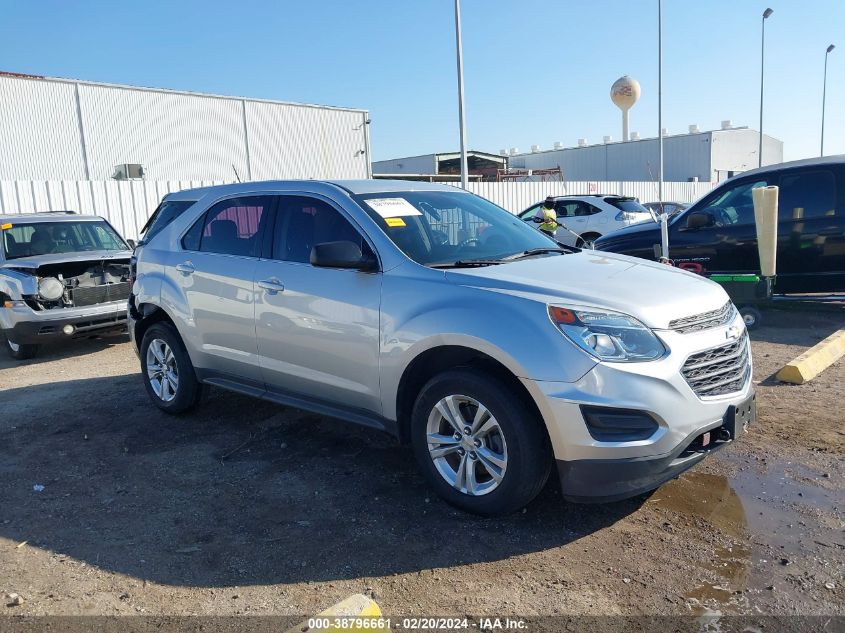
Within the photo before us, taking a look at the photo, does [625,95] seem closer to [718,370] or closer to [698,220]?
[698,220]

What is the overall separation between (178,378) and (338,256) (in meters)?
2.43

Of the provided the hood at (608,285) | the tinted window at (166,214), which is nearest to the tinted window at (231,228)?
the tinted window at (166,214)

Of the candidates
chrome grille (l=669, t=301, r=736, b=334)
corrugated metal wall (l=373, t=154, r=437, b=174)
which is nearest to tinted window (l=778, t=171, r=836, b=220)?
chrome grille (l=669, t=301, r=736, b=334)

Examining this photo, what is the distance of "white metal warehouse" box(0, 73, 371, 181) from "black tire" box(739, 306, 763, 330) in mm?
17975

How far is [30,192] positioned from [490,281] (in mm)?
12723

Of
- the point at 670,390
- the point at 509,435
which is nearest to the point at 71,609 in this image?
the point at 509,435

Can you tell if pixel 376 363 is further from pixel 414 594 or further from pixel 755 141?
pixel 755 141

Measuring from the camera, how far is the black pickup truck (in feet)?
26.2

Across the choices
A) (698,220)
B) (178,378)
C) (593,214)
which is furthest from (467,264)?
(593,214)

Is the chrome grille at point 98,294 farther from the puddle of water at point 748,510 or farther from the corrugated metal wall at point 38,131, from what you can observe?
the corrugated metal wall at point 38,131

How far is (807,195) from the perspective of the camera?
26.8 feet

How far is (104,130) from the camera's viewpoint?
77.5 ft

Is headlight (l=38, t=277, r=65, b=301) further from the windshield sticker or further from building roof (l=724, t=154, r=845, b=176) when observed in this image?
building roof (l=724, t=154, r=845, b=176)

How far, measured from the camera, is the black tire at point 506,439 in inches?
132
